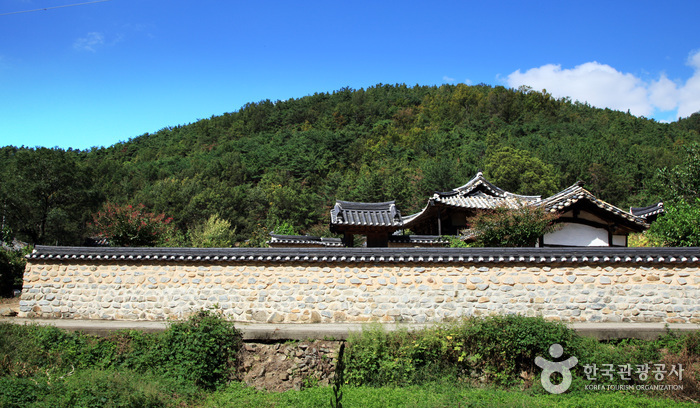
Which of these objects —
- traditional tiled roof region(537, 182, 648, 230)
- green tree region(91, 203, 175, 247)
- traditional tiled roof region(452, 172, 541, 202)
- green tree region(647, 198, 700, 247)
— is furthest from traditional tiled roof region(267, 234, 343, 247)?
green tree region(647, 198, 700, 247)

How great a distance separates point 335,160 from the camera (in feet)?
206

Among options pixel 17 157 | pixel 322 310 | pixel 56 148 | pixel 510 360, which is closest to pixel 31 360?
pixel 322 310

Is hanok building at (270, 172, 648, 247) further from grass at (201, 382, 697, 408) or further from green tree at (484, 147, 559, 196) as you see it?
green tree at (484, 147, 559, 196)

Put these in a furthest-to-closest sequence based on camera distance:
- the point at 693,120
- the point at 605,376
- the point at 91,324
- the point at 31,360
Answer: the point at 693,120, the point at 91,324, the point at 31,360, the point at 605,376

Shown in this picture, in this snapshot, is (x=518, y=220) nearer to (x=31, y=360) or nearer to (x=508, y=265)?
(x=508, y=265)

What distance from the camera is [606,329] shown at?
345 inches

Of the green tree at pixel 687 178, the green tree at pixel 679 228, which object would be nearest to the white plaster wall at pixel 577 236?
the green tree at pixel 679 228

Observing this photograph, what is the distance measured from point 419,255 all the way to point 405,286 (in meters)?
0.85

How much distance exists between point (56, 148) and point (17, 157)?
3.45 metres

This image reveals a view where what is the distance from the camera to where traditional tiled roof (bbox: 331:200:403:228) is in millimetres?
14367

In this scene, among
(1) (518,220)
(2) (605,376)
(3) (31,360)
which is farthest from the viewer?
(1) (518,220)

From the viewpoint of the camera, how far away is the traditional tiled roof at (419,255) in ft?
32.4

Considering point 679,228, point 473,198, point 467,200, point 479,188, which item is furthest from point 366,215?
point 679,228

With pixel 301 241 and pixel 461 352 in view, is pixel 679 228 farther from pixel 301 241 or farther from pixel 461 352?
pixel 301 241
